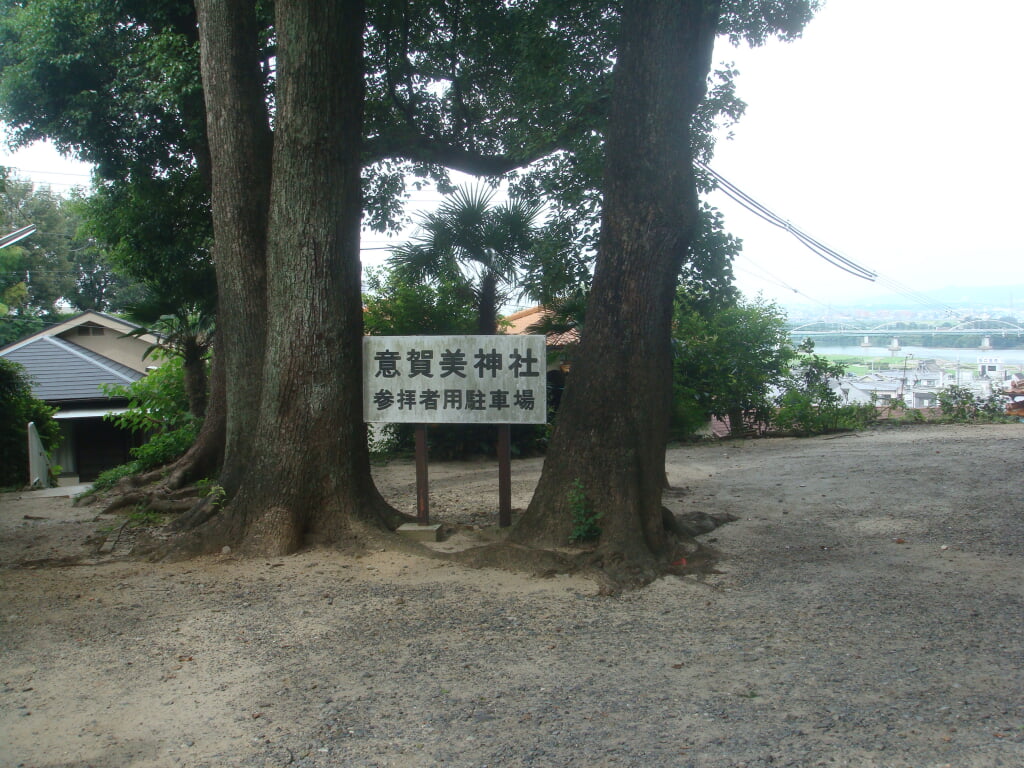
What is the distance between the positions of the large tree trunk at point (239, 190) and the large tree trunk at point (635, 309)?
10.6ft

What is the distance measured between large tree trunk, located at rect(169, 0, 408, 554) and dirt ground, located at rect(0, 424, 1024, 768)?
0.44 metres

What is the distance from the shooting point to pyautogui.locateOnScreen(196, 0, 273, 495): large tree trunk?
7.87 meters

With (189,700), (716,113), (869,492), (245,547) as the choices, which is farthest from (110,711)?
(716,113)

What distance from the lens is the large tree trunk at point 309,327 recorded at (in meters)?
6.84

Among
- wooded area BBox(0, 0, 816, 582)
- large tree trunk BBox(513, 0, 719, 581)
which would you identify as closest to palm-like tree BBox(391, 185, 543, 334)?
wooded area BBox(0, 0, 816, 582)

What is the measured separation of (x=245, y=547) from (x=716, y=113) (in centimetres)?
696

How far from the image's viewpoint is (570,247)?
958 cm

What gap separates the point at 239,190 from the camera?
7969mm

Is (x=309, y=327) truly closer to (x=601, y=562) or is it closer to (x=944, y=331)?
(x=601, y=562)

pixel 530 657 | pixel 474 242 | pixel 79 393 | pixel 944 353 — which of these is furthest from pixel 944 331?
pixel 79 393

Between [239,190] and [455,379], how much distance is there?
112 inches

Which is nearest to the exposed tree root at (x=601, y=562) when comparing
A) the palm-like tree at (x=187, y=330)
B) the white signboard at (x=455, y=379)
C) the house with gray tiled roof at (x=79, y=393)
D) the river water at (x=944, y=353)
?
the white signboard at (x=455, y=379)

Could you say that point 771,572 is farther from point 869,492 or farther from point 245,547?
point 245,547

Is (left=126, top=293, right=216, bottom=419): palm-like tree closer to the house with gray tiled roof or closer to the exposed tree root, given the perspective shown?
the exposed tree root
